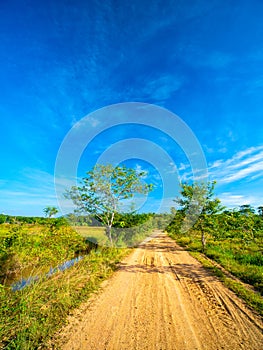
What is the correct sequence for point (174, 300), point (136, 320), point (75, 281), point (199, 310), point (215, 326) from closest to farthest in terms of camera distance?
point (215, 326) < point (136, 320) < point (199, 310) < point (174, 300) < point (75, 281)

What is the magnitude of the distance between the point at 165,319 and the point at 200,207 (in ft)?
37.5

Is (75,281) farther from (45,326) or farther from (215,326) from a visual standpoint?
(215,326)

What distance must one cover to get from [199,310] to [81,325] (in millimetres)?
2997

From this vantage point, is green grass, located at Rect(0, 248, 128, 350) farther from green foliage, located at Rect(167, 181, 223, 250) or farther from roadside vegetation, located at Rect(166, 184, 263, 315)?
green foliage, located at Rect(167, 181, 223, 250)

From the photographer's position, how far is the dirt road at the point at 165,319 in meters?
3.35

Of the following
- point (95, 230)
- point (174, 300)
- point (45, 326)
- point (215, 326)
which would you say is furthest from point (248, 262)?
point (95, 230)

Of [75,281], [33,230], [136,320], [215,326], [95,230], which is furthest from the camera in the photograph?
[95,230]

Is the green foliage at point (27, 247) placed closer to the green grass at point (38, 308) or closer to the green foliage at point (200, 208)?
the green grass at point (38, 308)

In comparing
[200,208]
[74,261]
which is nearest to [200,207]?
[200,208]

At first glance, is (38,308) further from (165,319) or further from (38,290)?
(165,319)

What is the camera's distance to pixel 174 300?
5.19 metres

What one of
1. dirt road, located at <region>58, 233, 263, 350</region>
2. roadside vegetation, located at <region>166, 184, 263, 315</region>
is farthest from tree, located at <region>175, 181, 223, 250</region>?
dirt road, located at <region>58, 233, 263, 350</region>

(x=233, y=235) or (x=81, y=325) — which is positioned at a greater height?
(x=233, y=235)

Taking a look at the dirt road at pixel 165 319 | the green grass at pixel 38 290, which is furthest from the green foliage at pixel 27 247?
the dirt road at pixel 165 319
